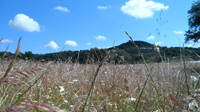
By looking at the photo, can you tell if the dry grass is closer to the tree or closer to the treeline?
the treeline

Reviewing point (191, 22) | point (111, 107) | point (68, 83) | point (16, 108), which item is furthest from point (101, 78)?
point (191, 22)

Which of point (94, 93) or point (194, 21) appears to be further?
point (194, 21)

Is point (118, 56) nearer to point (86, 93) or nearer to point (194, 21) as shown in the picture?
point (86, 93)

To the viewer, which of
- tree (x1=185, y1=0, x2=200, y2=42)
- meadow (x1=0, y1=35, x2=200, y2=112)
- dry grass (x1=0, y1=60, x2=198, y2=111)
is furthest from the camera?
tree (x1=185, y1=0, x2=200, y2=42)

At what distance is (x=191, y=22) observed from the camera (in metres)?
23.4

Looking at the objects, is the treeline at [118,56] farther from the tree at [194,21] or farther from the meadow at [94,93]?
the tree at [194,21]

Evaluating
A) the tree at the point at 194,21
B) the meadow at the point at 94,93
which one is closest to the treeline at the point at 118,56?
the meadow at the point at 94,93

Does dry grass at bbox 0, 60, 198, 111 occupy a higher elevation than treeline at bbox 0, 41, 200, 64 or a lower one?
lower

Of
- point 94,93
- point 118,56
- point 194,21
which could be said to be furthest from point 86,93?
point 194,21

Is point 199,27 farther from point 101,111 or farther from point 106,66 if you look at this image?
point 101,111

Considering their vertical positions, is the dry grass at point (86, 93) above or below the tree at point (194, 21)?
below

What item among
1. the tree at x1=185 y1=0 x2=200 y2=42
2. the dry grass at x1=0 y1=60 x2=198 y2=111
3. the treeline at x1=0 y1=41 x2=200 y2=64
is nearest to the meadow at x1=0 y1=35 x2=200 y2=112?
the dry grass at x1=0 y1=60 x2=198 y2=111

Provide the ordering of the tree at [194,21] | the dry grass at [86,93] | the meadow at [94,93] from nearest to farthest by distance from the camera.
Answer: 1. the meadow at [94,93]
2. the dry grass at [86,93]
3. the tree at [194,21]

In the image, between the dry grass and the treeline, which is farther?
the treeline
